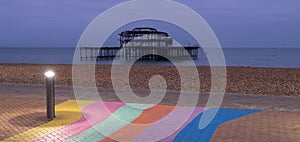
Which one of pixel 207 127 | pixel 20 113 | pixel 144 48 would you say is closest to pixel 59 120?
pixel 20 113

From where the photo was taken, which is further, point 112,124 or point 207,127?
point 112,124

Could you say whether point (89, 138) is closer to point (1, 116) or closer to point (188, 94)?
point (1, 116)

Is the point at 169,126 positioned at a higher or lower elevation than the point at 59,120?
lower

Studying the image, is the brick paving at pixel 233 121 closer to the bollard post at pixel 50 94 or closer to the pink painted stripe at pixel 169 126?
the bollard post at pixel 50 94

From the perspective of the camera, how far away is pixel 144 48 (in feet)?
236

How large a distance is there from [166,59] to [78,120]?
214 feet

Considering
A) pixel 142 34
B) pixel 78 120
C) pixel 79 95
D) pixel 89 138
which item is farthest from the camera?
pixel 142 34

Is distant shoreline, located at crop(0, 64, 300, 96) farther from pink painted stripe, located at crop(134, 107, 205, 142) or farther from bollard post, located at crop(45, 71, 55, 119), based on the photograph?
bollard post, located at crop(45, 71, 55, 119)

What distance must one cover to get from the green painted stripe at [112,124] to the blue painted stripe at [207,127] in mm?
1219

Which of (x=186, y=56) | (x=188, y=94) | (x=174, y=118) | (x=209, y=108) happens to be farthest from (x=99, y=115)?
(x=186, y=56)

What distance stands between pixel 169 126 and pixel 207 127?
71 cm

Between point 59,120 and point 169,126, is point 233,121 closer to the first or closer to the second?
point 169,126

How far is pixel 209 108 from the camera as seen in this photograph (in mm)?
8125

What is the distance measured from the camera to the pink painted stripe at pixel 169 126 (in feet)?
18.7
